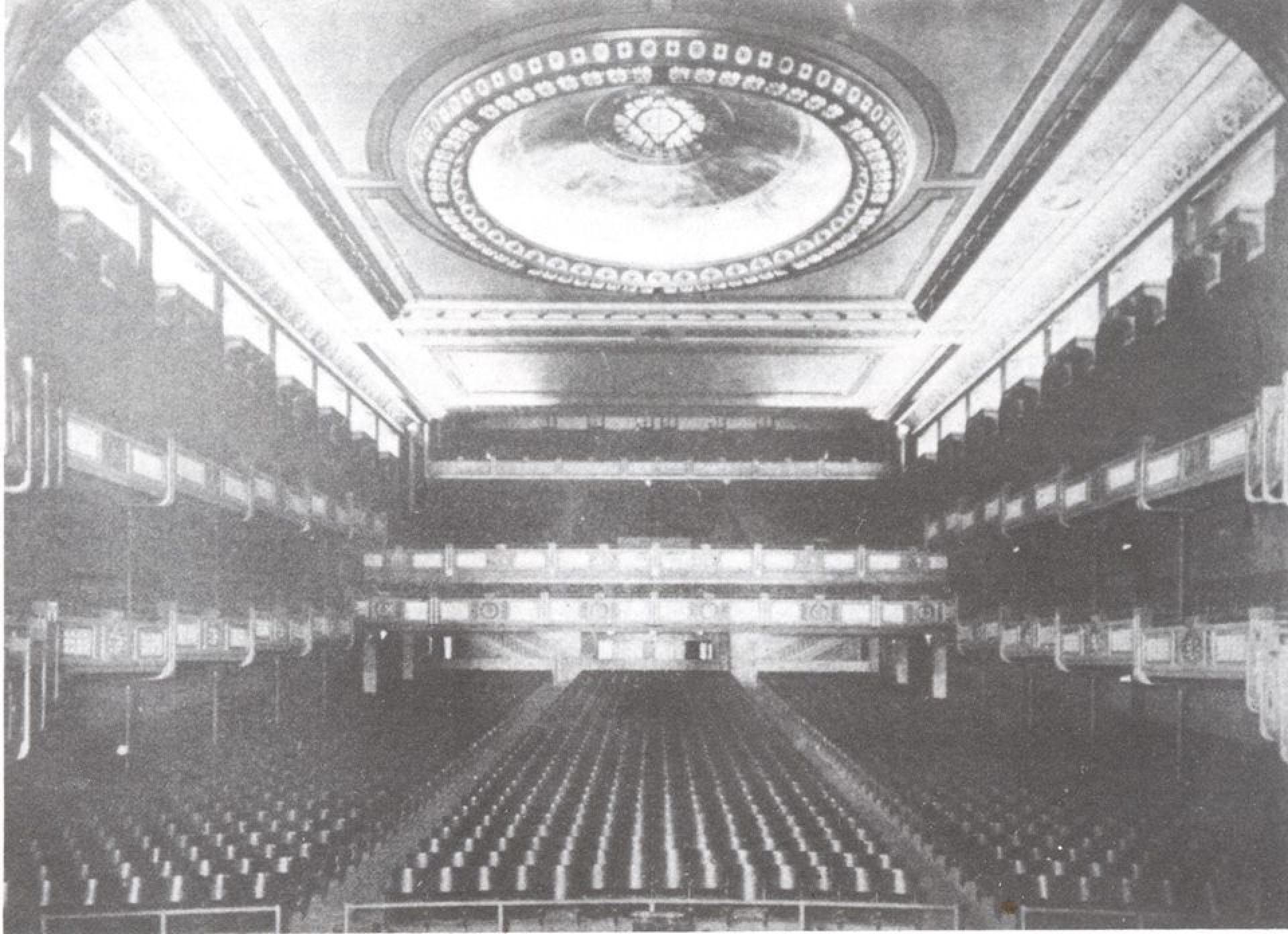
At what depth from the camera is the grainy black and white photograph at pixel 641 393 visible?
7.57 m

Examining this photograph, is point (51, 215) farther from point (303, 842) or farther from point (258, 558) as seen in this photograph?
point (258, 558)

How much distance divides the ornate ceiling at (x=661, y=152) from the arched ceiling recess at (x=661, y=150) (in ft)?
0.10

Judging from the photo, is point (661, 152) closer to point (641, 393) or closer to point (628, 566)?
point (641, 393)

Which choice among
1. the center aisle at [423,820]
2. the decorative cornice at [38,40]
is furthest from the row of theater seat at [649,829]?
the decorative cornice at [38,40]

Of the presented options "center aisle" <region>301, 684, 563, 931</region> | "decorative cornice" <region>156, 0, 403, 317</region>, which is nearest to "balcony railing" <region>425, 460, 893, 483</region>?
"center aisle" <region>301, 684, 563, 931</region>

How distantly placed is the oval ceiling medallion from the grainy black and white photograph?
55 millimetres

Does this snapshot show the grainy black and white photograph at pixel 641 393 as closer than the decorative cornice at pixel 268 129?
Yes

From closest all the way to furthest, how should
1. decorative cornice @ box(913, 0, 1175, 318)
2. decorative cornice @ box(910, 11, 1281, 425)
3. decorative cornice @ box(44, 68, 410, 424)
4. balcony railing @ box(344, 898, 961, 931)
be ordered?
balcony railing @ box(344, 898, 961, 931)
decorative cornice @ box(913, 0, 1175, 318)
decorative cornice @ box(910, 11, 1281, 425)
decorative cornice @ box(44, 68, 410, 424)

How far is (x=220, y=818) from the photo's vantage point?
9.30 m

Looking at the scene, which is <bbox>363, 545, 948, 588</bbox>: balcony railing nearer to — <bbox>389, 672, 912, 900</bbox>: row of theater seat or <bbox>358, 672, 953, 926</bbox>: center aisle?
<bbox>358, 672, 953, 926</bbox>: center aisle

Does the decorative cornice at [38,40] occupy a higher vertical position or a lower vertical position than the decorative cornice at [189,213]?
lower

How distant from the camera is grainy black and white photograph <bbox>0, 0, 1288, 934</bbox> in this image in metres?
7.57

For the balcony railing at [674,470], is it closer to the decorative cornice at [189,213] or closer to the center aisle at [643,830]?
the decorative cornice at [189,213]

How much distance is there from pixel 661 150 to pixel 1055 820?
23.2ft
